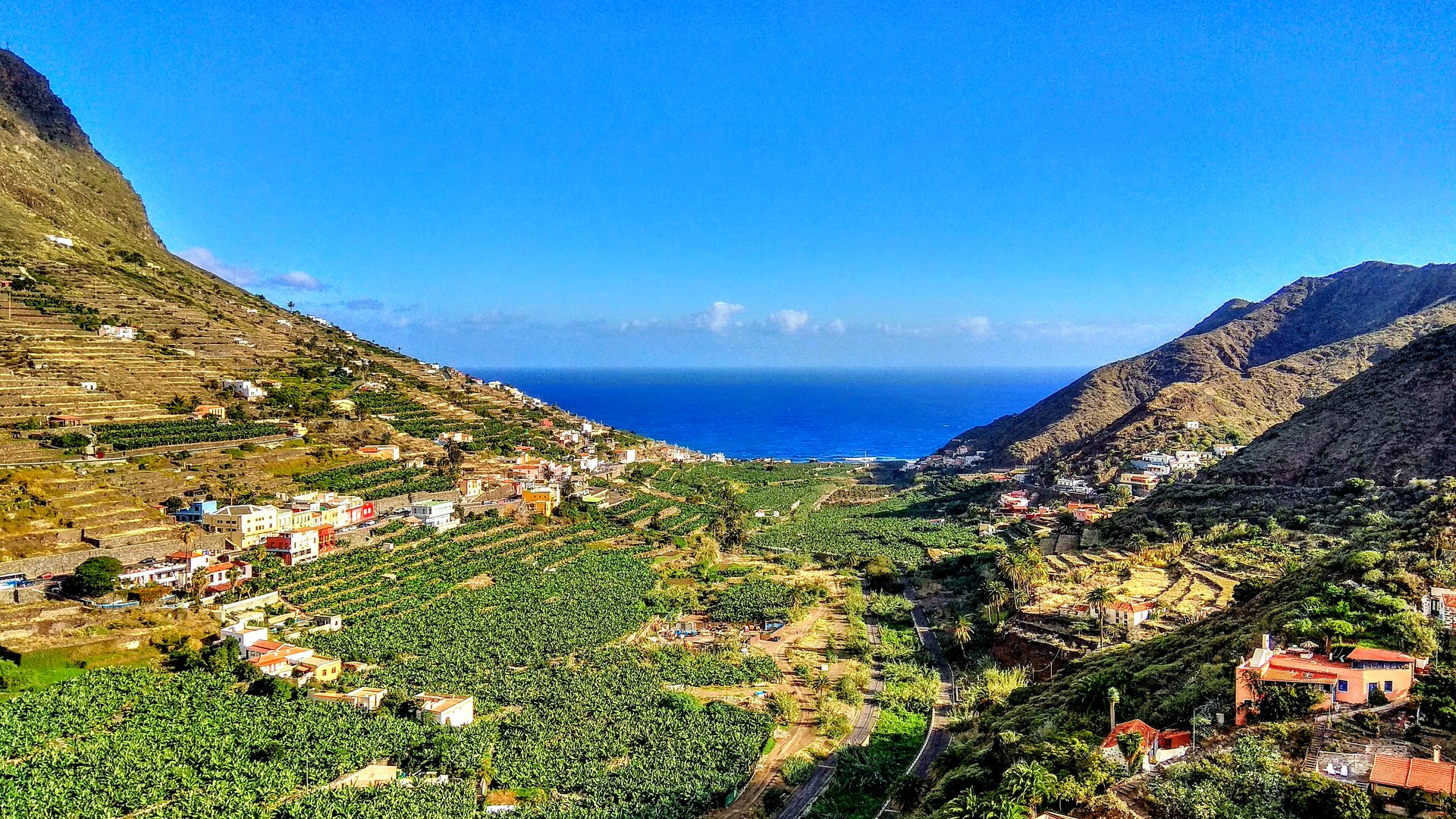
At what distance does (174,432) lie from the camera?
4903cm

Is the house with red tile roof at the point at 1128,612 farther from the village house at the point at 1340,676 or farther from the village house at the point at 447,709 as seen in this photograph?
the village house at the point at 447,709

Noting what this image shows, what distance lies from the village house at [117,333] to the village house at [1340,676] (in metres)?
75.2

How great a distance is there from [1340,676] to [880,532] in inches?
1963

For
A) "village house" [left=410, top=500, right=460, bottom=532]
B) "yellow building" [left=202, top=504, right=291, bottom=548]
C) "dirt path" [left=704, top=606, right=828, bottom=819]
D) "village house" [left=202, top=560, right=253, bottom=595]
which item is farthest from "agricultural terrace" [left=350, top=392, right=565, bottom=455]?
"dirt path" [left=704, top=606, right=828, bottom=819]

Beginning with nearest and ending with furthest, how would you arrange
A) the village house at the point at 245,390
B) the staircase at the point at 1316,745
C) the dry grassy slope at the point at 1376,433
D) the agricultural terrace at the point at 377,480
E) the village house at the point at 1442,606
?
the staircase at the point at 1316,745, the village house at the point at 1442,606, the dry grassy slope at the point at 1376,433, the agricultural terrace at the point at 377,480, the village house at the point at 245,390

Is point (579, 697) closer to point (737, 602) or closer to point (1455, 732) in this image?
point (737, 602)

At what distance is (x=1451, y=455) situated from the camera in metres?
41.0

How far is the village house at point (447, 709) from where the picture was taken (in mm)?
27344

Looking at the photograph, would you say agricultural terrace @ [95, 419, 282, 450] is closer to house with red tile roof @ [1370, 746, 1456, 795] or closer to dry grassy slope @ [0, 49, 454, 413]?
dry grassy slope @ [0, 49, 454, 413]

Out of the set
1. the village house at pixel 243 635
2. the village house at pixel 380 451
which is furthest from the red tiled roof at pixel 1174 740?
the village house at pixel 380 451

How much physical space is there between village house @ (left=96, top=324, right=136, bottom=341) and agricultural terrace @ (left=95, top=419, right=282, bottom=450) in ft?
51.3

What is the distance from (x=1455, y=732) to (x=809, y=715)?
20293 millimetres

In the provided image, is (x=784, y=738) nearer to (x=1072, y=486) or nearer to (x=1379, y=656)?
(x=1379, y=656)

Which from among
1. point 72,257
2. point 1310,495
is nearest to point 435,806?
point 1310,495
